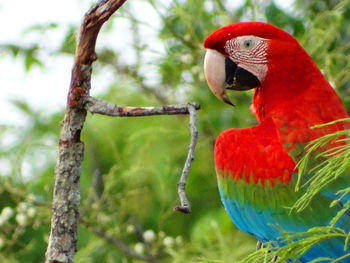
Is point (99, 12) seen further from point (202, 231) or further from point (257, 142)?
point (202, 231)

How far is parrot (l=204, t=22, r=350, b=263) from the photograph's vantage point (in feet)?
4.51

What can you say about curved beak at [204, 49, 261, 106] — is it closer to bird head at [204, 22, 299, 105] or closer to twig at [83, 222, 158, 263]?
bird head at [204, 22, 299, 105]

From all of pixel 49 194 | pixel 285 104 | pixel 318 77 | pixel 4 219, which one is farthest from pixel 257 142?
pixel 4 219

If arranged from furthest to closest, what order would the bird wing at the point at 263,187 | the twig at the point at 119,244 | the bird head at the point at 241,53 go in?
the twig at the point at 119,244 → the bird head at the point at 241,53 → the bird wing at the point at 263,187

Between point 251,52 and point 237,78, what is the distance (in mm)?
87

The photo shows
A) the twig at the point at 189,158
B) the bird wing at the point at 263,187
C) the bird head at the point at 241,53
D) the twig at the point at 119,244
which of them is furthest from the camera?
the twig at the point at 119,244

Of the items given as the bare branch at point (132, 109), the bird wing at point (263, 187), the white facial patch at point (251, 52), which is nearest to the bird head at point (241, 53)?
the white facial patch at point (251, 52)

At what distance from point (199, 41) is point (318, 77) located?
0.65m

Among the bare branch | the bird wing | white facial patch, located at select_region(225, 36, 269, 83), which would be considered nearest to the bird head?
white facial patch, located at select_region(225, 36, 269, 83)

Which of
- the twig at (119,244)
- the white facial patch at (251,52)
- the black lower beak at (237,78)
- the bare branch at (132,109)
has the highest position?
the white facial patch at (251,52)

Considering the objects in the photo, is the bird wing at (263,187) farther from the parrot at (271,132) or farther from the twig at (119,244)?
the twig at (119,244)

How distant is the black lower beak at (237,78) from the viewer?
5.21ft

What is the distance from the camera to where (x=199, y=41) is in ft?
6.79

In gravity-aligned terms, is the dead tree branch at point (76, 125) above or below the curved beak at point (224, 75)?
below
